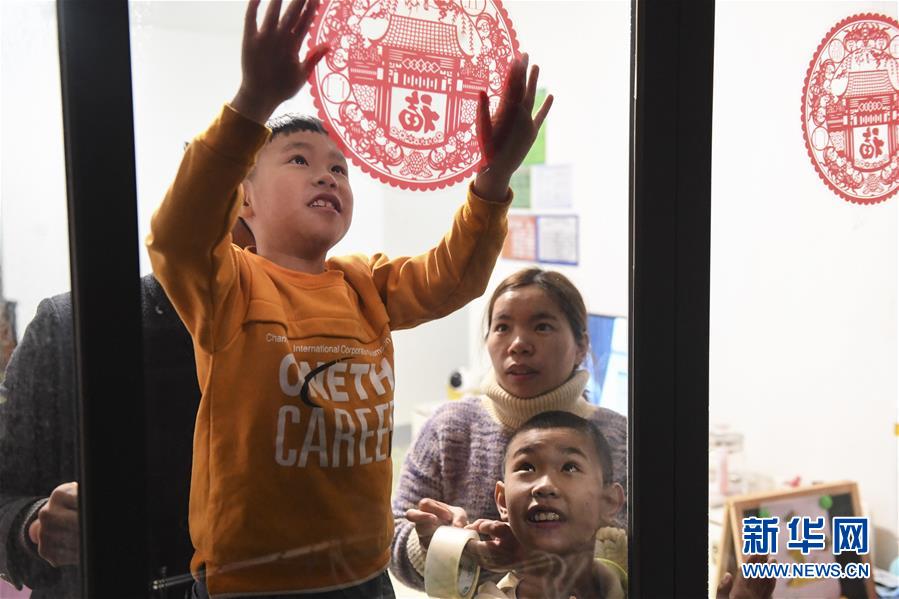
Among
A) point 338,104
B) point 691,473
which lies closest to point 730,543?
point 691,473

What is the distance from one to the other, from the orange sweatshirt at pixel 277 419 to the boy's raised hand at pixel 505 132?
23 centimetres

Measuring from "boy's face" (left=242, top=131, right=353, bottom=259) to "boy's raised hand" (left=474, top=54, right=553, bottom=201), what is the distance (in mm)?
188

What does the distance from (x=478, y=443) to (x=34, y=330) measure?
598mm

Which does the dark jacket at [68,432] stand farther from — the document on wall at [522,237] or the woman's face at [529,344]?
the document on wall at [522,237]

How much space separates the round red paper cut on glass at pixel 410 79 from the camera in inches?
39.1

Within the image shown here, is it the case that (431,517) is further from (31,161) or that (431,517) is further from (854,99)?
(854,99)

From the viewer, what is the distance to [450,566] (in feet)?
3.64

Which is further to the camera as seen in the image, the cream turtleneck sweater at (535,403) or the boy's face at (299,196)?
the cream turtleneck sweater at (535,403)

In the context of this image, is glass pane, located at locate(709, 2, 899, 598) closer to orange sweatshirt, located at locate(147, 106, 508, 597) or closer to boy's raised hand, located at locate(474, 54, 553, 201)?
boy's raised hand, located at locate(474, 54, 553, 201)

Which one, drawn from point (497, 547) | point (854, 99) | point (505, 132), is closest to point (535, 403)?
point (497, 547)

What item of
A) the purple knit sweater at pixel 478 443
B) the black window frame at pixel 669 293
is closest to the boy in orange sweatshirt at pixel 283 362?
the purple knit sweater at pixel 478 443

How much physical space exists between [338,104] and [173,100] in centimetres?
19

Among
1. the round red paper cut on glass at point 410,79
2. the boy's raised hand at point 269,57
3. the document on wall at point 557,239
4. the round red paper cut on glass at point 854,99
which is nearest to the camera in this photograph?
the boy's raised hand at point 269,57

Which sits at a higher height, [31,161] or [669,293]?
[31,161]
